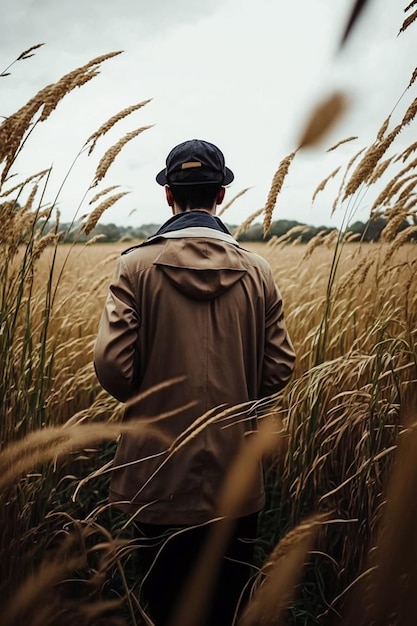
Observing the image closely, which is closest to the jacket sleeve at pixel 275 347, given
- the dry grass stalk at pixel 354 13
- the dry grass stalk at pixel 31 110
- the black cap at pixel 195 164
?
the black cap at pixel 195 164

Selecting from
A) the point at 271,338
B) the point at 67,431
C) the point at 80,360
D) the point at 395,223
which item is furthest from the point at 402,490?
the point at 80,360

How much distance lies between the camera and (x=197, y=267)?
1095mm

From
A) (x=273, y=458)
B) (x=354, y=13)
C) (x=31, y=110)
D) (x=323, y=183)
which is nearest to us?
(x=354, y=13)

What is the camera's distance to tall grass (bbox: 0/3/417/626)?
1.32ft

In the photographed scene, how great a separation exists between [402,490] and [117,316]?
840 millimetres

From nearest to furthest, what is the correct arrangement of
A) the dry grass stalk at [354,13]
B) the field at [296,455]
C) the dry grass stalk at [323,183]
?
the dry grass stalk at [354,13], the field at [296,455], the dry grass stalk at [323,183]

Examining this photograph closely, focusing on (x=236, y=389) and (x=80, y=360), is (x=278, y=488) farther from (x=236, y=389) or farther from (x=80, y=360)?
(x=80, y=360)

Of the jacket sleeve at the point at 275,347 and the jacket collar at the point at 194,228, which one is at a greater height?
the jacket collar at the point at 194,228

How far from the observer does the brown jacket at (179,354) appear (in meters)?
1.11

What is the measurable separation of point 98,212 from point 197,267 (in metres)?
0.38

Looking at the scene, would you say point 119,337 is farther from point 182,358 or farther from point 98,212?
point 98,212

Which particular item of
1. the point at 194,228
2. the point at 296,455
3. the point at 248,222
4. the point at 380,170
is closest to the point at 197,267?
the point at 194,228

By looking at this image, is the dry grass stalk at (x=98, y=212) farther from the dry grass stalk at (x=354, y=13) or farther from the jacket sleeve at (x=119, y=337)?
the dry grass stalk at (x=354, y=13)

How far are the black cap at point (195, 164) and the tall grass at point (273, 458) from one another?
0.43 feet
